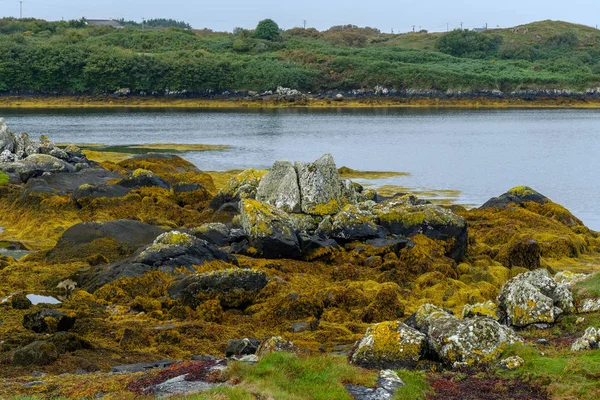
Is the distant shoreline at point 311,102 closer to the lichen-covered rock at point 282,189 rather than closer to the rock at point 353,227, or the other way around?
the lichen-covered rock at point 282,189

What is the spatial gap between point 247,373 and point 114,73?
14564cm

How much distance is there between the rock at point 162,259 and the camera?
67.6 ft

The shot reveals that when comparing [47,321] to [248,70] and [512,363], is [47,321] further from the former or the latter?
[248,70]

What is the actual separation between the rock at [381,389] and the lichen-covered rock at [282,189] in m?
15.5

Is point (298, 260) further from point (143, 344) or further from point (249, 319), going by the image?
point (143, 344)

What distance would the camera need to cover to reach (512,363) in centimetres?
1198

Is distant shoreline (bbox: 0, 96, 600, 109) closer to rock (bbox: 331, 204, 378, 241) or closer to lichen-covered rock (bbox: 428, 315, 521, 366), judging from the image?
rock (bbox: 331, 204, 378, 241)

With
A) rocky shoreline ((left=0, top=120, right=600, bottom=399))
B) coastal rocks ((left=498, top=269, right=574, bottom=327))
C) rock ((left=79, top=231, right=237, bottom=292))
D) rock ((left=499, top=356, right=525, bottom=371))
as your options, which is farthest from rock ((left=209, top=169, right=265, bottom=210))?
rock ((left=499, top=356, right=525, bottom=371))

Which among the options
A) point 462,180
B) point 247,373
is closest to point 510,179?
point 462,180

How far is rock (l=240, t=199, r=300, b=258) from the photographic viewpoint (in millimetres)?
23469

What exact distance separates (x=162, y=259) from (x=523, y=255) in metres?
11.4

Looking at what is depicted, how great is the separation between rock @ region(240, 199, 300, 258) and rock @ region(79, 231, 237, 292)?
51.3 inches

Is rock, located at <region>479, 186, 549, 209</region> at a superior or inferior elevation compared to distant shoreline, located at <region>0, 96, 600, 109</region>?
inferior

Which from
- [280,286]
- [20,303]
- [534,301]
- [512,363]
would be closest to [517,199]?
[280,286]
